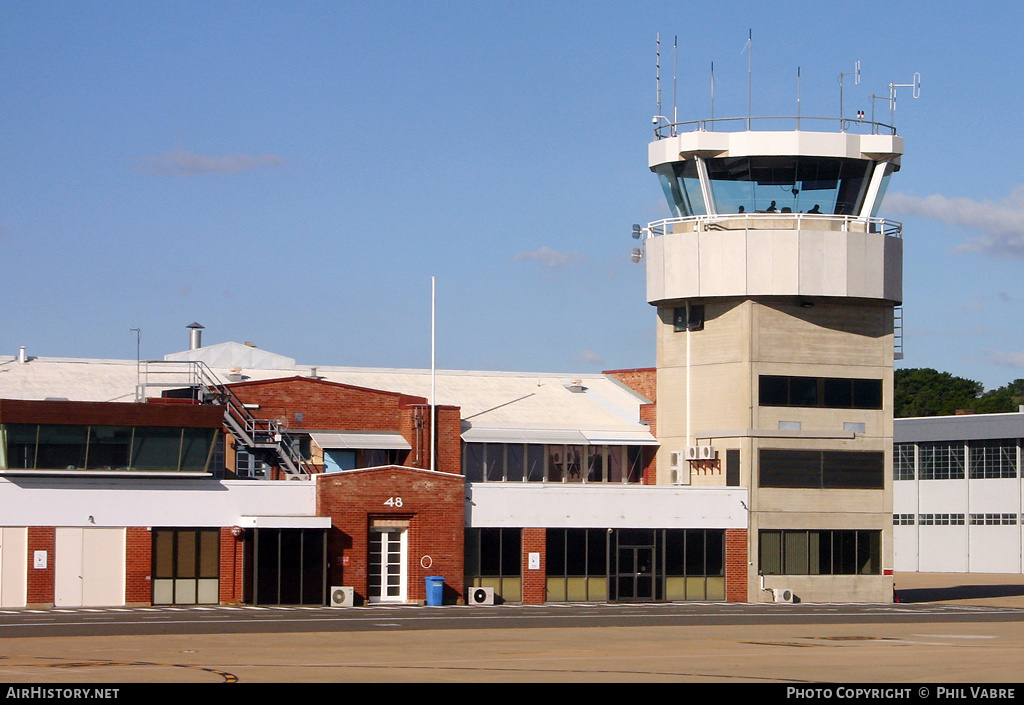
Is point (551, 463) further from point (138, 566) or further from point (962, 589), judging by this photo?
point (962, 589)

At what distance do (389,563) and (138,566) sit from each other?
7955 millimetres

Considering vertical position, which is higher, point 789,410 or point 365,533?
point 789,410

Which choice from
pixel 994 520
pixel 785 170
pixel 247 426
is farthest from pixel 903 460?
pixel 247 426

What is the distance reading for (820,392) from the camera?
55.3 meters

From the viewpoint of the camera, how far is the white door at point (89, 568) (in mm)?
47062

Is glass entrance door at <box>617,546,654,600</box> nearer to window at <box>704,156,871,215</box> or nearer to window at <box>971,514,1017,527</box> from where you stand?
window at <box>704,156,871,215</box>

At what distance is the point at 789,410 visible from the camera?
54844 mm

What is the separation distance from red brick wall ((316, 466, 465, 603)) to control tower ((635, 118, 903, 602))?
9.63m

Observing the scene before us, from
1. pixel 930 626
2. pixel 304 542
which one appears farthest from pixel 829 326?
pixel 304 542

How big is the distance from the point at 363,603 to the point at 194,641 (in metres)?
16.6

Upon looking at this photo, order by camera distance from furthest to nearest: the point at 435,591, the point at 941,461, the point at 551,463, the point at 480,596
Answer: the point at 941,461
the point at 551,463
the point at 480,596
the point at 435,591
